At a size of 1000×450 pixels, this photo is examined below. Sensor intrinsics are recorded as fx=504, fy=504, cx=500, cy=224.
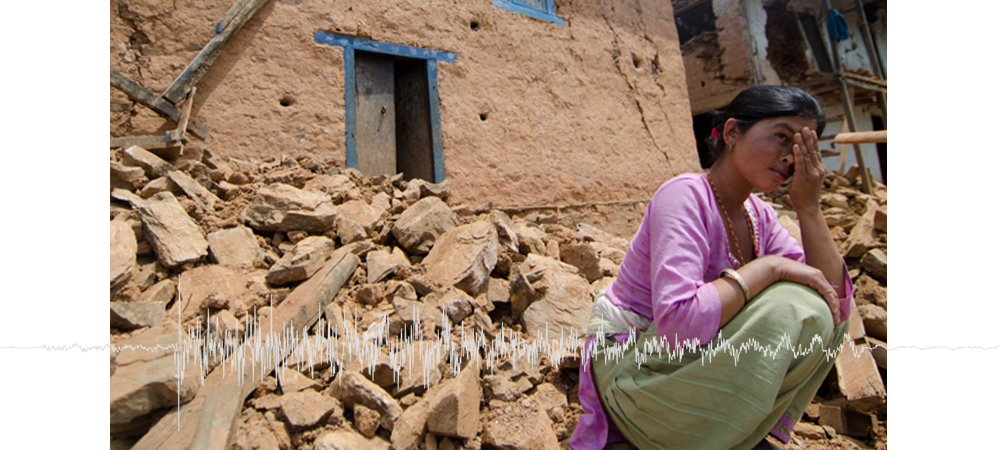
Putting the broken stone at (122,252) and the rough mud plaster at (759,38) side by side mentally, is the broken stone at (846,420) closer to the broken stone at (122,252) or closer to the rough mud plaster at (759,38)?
the broken stone at (122,252)

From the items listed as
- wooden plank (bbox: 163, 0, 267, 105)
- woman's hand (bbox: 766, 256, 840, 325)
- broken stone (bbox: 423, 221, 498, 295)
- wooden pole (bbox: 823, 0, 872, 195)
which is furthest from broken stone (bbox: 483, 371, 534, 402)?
wooden pole (bbox: 823, 0, 872, 195)

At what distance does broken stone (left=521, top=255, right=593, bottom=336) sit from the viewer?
2311mm

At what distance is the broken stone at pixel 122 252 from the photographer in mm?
1987

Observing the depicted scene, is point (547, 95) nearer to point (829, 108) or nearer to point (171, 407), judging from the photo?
point (171, 407)

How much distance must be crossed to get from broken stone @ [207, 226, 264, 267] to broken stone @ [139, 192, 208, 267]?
0.16 feet

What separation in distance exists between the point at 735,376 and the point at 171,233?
8.02 ft

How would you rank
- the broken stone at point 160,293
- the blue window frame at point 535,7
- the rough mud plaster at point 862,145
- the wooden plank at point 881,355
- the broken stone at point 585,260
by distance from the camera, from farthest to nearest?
the rough mud plaster at point 862,145 → the blue window frame at point 535,7 → the broken stone at point 585,260 → the wooden plank at point 881,355 → the broken stone at point 160,293

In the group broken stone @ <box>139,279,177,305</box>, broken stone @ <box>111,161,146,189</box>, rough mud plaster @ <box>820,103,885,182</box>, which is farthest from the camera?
rough mud plaster @ <box>820,103,885,182</box>

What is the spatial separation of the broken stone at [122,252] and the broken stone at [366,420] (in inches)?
45.4

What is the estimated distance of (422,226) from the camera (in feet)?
9.17

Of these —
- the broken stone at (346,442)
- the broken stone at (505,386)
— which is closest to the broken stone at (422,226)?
the broken stone at (505,386)

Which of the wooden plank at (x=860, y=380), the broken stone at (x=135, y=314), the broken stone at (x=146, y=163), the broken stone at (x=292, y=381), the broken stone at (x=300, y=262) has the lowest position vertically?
Result: the wooden plank at (x=860, y=380)

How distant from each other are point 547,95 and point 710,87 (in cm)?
557

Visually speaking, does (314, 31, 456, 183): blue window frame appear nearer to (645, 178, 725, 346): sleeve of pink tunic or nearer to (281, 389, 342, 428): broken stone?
(281, 389, 342, 428): broken stone
